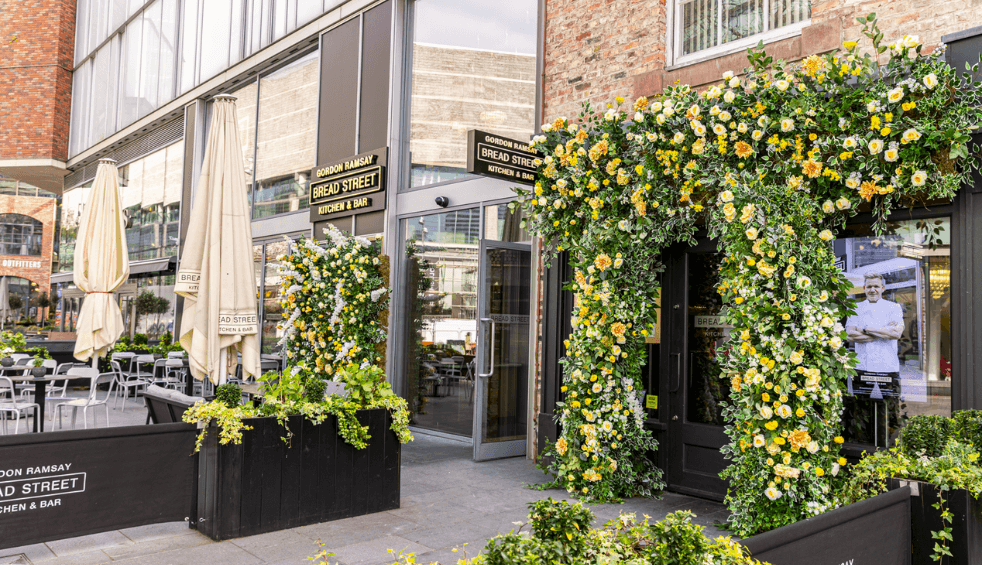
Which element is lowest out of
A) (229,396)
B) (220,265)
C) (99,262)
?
(229,396)

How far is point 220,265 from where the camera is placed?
607cm

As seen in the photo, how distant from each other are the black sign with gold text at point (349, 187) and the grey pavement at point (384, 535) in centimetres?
490

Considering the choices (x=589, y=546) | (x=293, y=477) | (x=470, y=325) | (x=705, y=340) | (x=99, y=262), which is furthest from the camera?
(x=470, y=325)

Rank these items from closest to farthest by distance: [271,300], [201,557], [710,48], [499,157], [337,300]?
[201,557] → [710,48] → [499,157] → [337,300] → [271,300]

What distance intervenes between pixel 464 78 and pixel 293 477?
6.47 metres

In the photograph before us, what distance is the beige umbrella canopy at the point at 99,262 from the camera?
8.57m

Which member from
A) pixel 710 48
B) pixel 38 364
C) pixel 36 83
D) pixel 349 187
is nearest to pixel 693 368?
pixel 710 48

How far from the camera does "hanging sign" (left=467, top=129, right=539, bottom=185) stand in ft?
22.0

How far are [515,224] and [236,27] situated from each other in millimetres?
8829

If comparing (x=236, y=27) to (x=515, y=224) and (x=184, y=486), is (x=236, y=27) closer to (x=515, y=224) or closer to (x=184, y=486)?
(x=515, y=224)

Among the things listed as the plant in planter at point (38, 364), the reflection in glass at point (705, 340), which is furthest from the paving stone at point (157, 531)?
the reflection in glass at point (705, 340)

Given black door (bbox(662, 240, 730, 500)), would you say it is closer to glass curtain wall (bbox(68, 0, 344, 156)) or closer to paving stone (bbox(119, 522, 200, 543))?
paving stone (bbox(119, 522, 200, 543))

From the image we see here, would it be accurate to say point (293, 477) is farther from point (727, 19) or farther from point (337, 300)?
point (727, 19)

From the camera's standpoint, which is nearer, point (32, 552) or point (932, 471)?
point (932, 471)
